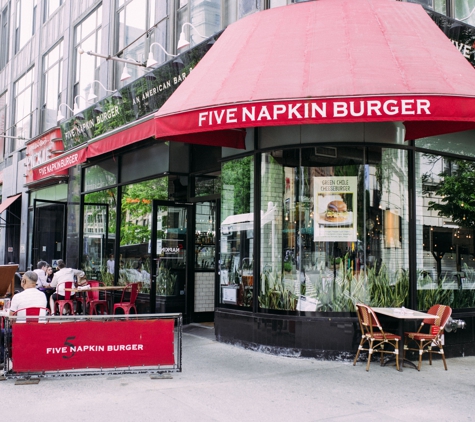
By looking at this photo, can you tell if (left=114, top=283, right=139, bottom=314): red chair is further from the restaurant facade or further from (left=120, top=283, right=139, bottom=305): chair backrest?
the restaurant facade

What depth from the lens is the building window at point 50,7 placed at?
67.3ft

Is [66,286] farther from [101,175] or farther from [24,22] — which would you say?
[24,22]

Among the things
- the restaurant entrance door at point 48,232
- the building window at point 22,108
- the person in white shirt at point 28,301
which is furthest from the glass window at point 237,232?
the building window at point 22,108

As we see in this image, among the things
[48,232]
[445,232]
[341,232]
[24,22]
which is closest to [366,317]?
[341,232]

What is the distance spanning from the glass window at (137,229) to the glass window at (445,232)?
17.5 feet

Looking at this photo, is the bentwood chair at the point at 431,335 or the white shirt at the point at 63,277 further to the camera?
the white shirt at the point at 63,277

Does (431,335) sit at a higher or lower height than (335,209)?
lower

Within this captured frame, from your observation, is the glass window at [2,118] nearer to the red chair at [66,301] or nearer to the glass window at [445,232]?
the red chair at [66,301]

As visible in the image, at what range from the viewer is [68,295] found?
1238cm

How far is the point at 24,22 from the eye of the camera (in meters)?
24.3

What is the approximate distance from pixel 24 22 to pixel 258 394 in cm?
2218

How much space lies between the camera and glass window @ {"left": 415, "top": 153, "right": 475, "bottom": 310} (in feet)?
30.7

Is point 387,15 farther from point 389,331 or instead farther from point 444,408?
point 444,408

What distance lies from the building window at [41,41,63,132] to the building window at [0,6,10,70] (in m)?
6.79
